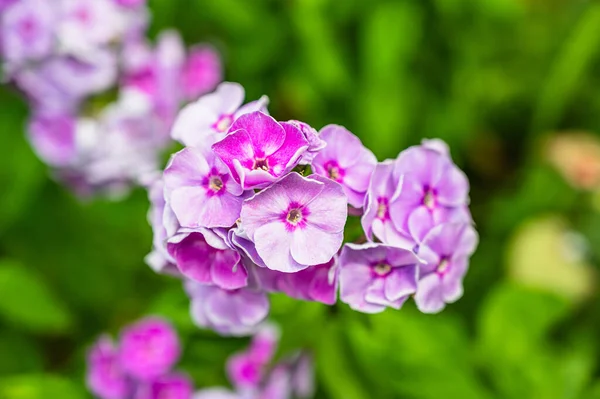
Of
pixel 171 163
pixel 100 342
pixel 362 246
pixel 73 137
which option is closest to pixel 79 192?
pixel 73 137

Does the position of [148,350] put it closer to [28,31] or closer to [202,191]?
[202,191]

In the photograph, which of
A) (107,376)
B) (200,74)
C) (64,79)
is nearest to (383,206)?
(107,376)

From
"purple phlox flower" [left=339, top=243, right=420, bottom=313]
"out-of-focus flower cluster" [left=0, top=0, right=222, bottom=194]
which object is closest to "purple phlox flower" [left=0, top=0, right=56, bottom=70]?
"out-of-focus flower cluster" [left=0, top=0, right=222, bottom=194]

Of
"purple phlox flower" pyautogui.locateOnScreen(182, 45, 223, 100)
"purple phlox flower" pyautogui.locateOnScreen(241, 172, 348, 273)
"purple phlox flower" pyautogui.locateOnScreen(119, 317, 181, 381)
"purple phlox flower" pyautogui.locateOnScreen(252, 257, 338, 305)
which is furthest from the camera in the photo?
"purple phlox flower" pyautogui.locateOnScreen(182, 45, 223, 100)

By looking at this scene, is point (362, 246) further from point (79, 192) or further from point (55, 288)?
point (55, 288)

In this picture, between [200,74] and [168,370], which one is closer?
[168,370]

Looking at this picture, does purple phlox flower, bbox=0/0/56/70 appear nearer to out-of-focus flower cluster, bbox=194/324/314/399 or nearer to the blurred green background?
the blurred green background

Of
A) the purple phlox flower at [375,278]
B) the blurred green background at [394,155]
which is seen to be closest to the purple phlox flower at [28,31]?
the blurred green background at [394,155]
